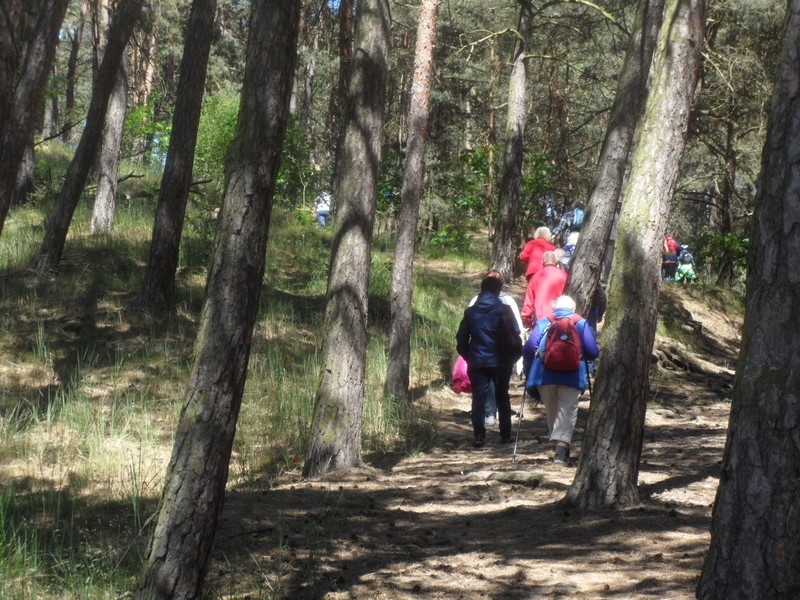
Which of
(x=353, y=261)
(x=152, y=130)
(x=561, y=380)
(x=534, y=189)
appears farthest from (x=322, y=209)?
(x=561, y=380)

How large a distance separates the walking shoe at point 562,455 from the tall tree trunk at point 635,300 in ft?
7.54

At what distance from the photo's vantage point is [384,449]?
10.4 m

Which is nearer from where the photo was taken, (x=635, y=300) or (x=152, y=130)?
(x=635, y=300)

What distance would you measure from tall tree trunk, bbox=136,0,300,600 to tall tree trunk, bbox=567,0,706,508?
2.72m

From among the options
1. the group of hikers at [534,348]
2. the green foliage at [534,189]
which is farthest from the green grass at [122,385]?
the green foliage at [534,189]

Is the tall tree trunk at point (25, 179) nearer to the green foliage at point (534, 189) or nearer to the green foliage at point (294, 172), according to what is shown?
the green foliage at point (294, 172)

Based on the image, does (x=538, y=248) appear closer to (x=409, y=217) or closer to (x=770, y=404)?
(x=409, y=217)

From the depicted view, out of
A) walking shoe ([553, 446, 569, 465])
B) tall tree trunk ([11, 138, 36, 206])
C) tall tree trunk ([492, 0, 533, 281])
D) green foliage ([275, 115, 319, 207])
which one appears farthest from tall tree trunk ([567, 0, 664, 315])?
tall tree trunk ([11, 138, 36, 206])

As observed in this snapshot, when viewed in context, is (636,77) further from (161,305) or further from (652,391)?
(161,305)

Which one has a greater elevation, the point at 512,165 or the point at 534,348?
the point at 512,165

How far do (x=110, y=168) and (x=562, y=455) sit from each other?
1109 centimetres

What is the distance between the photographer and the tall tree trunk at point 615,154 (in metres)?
13.3

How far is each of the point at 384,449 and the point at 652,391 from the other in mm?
5626

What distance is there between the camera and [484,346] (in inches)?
423
